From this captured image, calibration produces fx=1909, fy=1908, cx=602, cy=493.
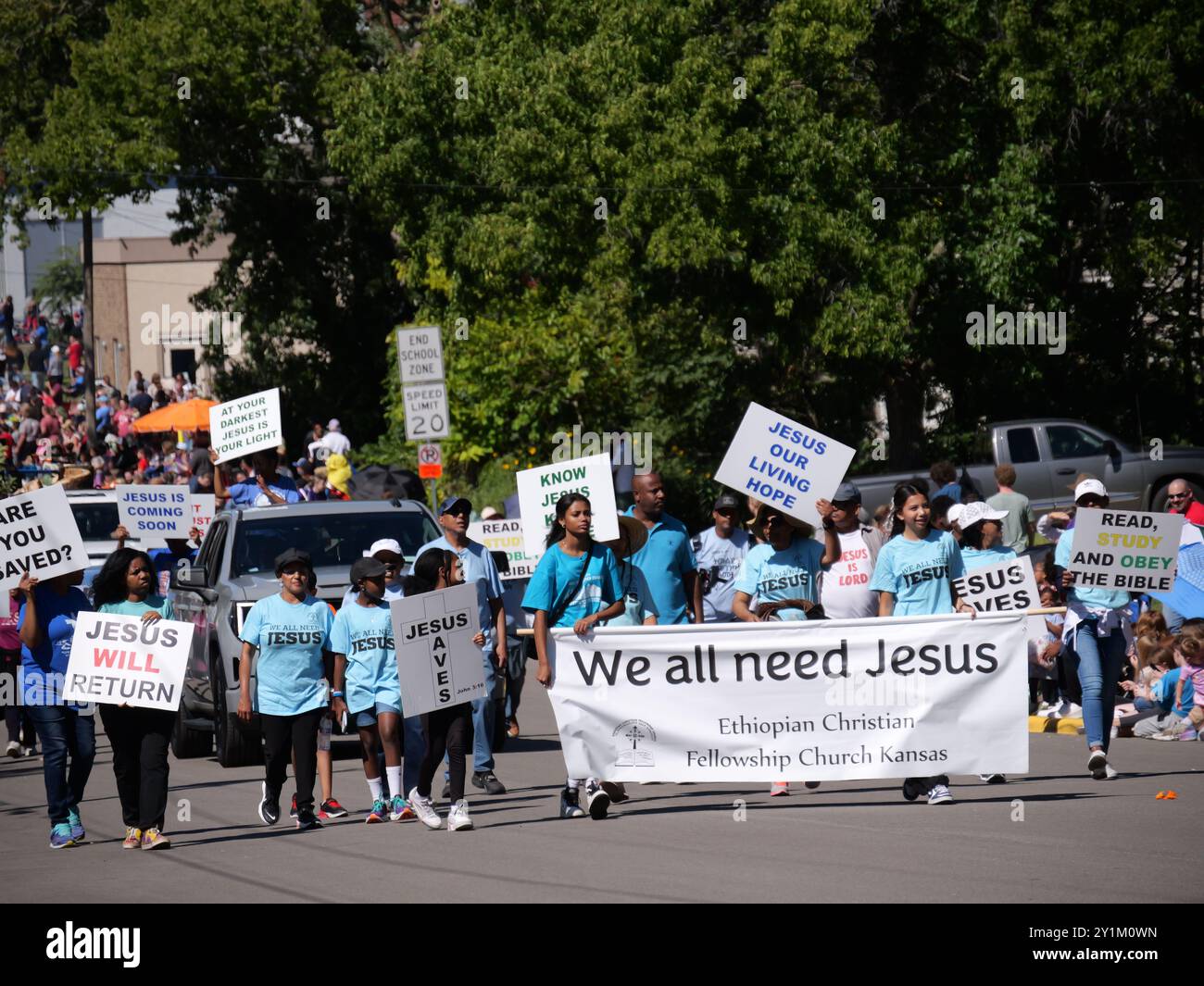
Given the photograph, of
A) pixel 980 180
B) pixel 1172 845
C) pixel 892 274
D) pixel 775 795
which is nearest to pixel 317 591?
pixel 775 795

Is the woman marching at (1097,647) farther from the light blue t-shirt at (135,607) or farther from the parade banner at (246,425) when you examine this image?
the parade banner at (246,425)

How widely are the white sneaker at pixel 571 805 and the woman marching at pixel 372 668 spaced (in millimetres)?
892

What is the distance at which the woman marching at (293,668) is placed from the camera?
1082cm

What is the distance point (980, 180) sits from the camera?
28.9 m

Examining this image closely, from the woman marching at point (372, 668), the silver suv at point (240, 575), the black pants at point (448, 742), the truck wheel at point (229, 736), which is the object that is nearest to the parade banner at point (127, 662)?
the woman marching at point (372, 668)

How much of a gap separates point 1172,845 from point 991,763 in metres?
1.64

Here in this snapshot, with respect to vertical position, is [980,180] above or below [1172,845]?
above

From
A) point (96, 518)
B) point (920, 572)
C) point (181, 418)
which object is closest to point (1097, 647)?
point (920, 572)

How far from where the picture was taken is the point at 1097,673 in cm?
1210

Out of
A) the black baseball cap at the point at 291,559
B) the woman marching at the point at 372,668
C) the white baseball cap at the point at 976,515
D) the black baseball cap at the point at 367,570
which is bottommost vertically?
the woman marching at the point at 372,668

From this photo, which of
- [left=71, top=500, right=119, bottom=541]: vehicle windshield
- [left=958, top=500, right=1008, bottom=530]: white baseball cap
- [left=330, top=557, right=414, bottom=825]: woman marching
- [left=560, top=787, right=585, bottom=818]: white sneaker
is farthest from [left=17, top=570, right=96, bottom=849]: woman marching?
[left=71, top=500, right=119, bottom=541]: vehicle windshield

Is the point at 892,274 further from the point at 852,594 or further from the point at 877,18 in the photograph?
the point at 852,594

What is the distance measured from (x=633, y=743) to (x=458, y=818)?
116 centimetres

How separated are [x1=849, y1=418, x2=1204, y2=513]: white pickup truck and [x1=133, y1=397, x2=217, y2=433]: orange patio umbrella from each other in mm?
19130
